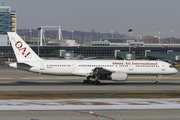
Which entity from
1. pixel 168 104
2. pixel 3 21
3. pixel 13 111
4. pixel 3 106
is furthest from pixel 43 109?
pixel 3 21

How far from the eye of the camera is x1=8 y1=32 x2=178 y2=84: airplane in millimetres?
37544

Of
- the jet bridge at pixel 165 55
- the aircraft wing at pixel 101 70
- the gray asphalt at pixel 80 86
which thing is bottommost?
the gray asphalt at pixel 80 86

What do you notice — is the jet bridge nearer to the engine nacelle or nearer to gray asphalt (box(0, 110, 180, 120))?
the engine nacelle

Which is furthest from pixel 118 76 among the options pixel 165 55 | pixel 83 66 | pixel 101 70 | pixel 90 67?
pixel 165 55

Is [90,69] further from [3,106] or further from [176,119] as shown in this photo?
[176,119]

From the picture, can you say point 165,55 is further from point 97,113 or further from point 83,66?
point 97,113

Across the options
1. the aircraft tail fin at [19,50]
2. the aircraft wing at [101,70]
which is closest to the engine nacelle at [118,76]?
the aircraft wing at [101,70]

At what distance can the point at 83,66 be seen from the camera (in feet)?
129

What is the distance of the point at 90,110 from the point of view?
70.0ft

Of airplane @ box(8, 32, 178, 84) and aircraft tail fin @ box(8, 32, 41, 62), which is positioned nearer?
airplane @ box(8, 32, 178, 84)

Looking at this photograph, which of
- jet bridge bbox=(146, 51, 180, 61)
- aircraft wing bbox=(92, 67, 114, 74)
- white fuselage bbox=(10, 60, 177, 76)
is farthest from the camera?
jet bridge bbox=(146, 51, 180, 61)

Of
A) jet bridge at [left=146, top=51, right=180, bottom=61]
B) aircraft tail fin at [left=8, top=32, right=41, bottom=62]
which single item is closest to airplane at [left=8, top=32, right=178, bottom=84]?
aircraft tail fin at [left=8, top=32, right=41, bottom=62]

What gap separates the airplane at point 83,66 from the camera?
123 feet

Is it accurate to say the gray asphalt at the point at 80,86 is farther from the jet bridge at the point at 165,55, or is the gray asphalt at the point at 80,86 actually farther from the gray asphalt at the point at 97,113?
the jet bridge at the point at 165,55
